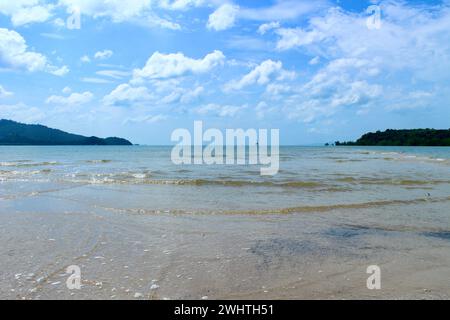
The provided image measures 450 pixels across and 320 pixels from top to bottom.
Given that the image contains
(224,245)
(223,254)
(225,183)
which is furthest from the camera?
(225,183)

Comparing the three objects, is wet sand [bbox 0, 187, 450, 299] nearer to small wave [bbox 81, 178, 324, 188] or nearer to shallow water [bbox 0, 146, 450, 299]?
shallow water [bbox 0, 146, 450, 299]

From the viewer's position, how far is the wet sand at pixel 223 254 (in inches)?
229

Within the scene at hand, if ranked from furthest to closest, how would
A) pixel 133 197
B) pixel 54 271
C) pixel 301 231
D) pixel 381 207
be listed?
pixel 133 197 → pixel 381 207 → pixel 301 231 → pixel 54 271

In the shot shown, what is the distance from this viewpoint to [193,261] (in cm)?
727

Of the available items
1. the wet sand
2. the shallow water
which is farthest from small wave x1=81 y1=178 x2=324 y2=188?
the wet sand

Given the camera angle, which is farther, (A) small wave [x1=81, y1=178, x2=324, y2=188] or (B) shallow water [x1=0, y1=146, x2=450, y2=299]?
(A) small wave [x1=81, y1=178, x2=324, y2=188]

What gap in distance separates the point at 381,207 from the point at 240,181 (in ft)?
34.5

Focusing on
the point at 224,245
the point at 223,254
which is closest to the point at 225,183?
the point at 224,245

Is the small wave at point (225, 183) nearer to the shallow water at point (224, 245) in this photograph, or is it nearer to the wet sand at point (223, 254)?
the shallow water at point (224, 245)

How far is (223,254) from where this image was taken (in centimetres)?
779

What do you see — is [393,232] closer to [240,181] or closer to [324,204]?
[324,204]

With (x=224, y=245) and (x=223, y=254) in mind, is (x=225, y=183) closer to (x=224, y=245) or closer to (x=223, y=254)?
(x=224, y=245)

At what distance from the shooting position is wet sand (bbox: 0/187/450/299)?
19.1 feet
